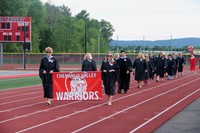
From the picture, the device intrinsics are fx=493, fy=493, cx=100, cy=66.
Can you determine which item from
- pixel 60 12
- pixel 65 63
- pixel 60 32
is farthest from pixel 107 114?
pixel 60 12

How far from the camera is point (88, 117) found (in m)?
12.9

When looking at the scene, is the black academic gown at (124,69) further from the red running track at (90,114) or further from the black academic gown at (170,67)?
the black academic gown at (170,67)

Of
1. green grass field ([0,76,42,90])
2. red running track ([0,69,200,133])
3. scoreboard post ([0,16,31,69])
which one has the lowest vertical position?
green grass field ([0,76,42,90])

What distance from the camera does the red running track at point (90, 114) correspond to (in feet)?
36.6

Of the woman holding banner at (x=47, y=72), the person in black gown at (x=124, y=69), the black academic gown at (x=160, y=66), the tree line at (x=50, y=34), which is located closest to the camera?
the woman holding banner at (x=47, y=72)

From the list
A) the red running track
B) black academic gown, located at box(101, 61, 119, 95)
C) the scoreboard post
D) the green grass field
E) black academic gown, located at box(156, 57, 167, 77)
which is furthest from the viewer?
the scoreboard post

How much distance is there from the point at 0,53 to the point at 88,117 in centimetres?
4929

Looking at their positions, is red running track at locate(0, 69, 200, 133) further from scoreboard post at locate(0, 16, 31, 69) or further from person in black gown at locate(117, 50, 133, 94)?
scoreboard post at locate(0, 16, 31, 69)

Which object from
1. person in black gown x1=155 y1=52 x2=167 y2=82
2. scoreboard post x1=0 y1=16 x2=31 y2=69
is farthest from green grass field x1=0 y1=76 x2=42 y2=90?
scoreboard post x1=0 y1=16 x2=31 y2=69

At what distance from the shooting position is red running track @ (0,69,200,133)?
11.2 m

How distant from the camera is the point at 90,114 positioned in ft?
44.5

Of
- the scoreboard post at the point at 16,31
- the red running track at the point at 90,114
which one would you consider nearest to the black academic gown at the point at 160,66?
the red running track at the point at 90,114

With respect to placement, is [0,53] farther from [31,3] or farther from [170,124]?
[170,124]

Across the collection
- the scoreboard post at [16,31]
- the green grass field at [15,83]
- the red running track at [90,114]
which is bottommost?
the green grass field at [15,83]
